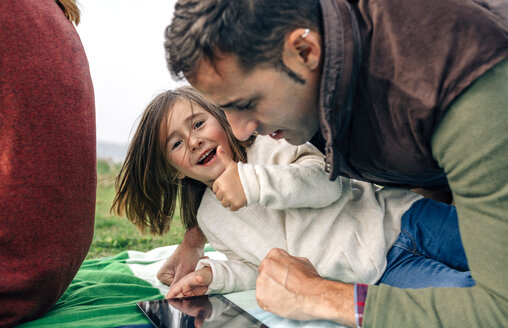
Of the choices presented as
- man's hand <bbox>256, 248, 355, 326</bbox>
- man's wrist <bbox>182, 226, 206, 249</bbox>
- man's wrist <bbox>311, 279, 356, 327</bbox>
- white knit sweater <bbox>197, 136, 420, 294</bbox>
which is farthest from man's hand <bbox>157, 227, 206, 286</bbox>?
man's wrist <bbox>311, 279, 356, 327</bbox>

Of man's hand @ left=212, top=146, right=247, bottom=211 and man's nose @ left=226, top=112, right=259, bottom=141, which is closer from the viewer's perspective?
man's nose @ left=226, top=112, right=259, bottom=141

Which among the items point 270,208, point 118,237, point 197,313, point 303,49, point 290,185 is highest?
point 303,49

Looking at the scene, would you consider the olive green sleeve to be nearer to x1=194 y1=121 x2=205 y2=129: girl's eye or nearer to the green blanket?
the green blanket

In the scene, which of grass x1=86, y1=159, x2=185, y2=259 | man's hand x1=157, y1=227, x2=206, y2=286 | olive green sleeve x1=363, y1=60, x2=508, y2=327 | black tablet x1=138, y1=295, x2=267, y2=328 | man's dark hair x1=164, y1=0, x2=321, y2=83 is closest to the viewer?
olive green sleeve x1=363, y1=60, x2=508, y2=327

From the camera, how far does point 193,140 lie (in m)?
1.97

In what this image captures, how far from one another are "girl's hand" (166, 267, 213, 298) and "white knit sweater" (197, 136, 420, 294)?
0.03 meters

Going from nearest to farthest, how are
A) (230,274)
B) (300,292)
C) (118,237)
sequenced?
(300,292), (230,274), (118,237)

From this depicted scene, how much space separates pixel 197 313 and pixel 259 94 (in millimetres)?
759

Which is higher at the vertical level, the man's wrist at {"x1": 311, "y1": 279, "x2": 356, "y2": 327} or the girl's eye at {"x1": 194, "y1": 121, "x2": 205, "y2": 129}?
the girl's eye at {"x1": 194, "y1": 121, "x2": 205, "y2": 129}

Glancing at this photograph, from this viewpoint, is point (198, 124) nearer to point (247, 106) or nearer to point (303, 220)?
point (303, 220)

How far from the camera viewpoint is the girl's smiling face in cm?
200

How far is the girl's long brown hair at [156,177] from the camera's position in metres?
2.09

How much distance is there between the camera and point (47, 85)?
1378 mm

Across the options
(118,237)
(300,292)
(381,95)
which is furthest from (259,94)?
(118,237)
